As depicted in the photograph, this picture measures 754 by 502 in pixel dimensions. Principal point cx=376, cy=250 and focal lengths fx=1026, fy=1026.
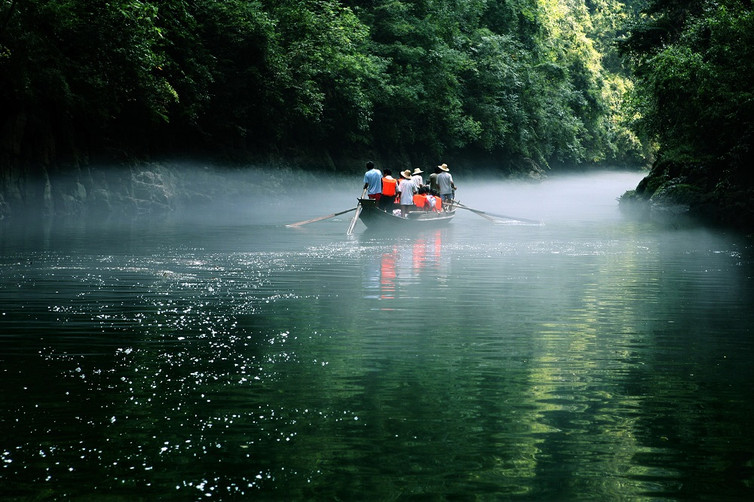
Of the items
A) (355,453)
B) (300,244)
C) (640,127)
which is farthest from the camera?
(640,127)

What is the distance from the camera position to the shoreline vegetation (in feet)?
89.9

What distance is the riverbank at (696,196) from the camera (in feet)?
98.7

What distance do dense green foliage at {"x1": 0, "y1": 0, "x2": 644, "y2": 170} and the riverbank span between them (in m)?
3.42

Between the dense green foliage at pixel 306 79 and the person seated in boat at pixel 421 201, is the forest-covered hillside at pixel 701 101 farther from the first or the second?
the person seated in boat at pixel 421 201

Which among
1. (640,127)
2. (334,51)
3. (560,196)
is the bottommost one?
(560,196)

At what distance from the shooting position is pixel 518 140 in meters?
61.2

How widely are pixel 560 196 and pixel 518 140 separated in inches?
406

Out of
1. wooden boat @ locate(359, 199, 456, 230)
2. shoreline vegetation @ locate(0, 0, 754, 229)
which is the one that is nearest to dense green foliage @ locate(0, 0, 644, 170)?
shoreline vegetation @ locate(0, 0, 754, 229)

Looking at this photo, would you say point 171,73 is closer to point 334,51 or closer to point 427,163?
point 334,51

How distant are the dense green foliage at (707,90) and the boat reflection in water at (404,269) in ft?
31.9

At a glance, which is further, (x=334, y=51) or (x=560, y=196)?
(x=560, y=196)

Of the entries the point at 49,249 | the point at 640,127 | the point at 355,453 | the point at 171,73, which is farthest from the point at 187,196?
the point at 355,453

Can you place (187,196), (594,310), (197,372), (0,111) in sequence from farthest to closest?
(187,196) → (0,111) → (594,310) → (197,372)

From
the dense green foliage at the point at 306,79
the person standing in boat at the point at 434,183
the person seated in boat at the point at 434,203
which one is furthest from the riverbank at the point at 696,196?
the person seated in boat at the point at 434,203
